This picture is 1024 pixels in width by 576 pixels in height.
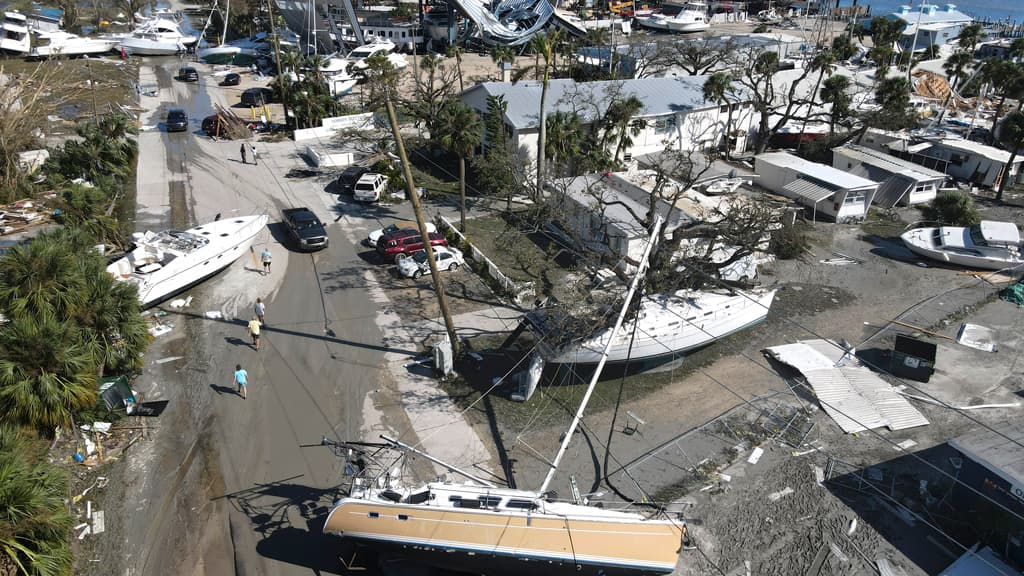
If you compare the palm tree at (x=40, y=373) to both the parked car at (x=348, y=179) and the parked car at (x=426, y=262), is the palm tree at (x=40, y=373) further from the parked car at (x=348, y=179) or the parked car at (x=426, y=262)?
the parked car at (x=348, y=179)

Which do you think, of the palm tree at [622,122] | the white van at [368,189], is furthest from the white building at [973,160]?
the white van at [368,189]

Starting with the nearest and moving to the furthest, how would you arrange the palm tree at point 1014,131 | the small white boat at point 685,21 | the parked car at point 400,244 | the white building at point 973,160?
the parked car at point 400,244 → the palm tree at point 1014,131 → the white building at point 973,160 → the small white boat at point 685,21

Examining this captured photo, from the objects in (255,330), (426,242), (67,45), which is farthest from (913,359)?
(67,45)

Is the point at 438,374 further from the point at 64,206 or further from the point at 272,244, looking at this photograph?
the point at 64,206

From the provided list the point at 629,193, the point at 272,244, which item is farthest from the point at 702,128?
the point at 272,244

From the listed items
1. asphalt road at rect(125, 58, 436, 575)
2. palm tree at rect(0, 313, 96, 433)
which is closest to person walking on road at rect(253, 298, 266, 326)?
asphalt road at rect(125, 58, 436, 575)

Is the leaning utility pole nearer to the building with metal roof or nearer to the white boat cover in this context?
the white boat cover
